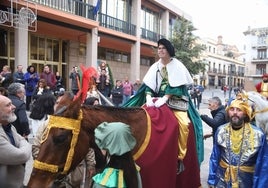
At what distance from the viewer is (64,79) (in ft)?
74.2

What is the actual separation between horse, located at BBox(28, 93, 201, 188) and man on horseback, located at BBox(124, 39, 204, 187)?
0.18 m

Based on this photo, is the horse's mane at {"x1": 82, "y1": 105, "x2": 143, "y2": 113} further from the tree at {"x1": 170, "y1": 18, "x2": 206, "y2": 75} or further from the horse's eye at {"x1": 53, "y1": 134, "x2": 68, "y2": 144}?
the tree at {"x1": 170, "y1": 18, "x2": 206, "y2": 75}

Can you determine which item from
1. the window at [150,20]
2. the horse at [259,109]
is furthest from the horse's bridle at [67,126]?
the window at [150,20]

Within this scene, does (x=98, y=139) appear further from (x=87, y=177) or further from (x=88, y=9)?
(x=88, y=9)

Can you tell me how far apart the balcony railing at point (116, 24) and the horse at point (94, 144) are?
21351mm

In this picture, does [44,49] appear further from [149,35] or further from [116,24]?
[149,35]

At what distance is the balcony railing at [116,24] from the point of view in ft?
81.2

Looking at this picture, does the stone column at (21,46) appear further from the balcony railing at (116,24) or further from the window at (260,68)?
the window at (260,68)

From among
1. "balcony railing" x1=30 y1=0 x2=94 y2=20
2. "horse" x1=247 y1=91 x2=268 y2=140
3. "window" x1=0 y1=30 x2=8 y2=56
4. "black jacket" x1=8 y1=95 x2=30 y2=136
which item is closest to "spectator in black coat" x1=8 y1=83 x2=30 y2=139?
"black jacket" x1=8 y1=95 x2=30 y2=136

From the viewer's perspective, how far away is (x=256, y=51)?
77.4m

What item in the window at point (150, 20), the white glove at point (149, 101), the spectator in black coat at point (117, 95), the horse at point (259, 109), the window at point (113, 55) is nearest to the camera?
the white glove at point (149, 101)

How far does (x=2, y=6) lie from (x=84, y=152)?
14.8m

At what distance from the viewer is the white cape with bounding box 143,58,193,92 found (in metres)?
4.07

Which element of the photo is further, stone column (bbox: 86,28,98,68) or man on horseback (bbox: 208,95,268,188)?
stone column (bbox: 86,28,98,68)
